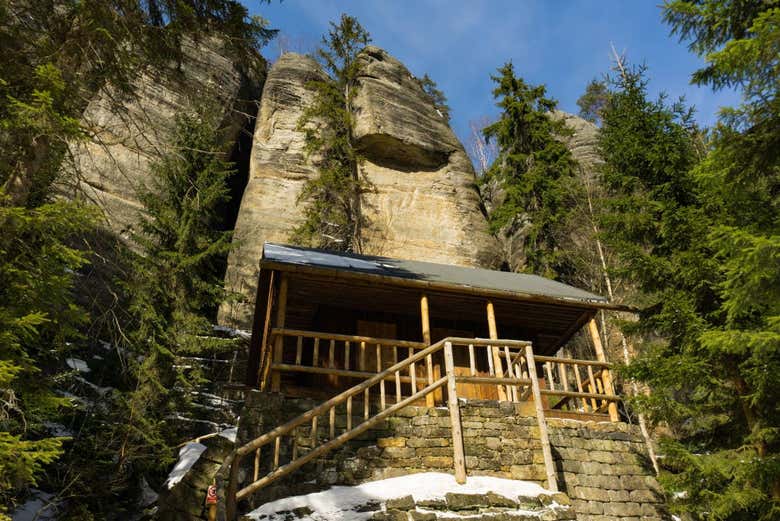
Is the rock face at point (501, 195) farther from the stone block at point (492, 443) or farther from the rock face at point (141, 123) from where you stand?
the stone block at point (492, 443)

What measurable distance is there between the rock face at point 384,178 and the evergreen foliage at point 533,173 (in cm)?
251

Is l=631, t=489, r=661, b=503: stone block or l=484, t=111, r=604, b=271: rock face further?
l=484, t=111, r=604, b=271: rock face

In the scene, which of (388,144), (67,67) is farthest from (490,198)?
(67,67)

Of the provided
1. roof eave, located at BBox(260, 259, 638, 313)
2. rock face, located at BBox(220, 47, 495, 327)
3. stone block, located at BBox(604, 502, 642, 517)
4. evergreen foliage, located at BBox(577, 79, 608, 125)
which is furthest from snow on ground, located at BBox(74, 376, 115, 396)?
evergreen foliage, located at BBox(577, 79, 608, 125)

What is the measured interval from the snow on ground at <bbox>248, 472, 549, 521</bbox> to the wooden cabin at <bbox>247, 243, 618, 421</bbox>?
2641mm

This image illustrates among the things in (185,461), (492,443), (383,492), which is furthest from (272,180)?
(383,492)

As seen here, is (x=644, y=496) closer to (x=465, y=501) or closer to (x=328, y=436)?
(x=465, y=501)

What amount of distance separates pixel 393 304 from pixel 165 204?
28.5ft

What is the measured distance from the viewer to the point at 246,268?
21766 millimetres

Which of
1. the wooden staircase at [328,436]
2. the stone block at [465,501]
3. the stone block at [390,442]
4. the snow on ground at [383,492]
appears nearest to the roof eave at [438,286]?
the wooden staircase at [328,436]

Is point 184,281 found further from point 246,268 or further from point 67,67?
point 67,67

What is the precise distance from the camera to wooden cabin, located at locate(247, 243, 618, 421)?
1069cm

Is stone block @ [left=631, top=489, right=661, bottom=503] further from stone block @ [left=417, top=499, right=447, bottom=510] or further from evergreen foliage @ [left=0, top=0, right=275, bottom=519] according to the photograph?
evergreen foliage @ [left=0, top=0, right=275, bottom=519]

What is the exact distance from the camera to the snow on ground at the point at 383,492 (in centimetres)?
642
